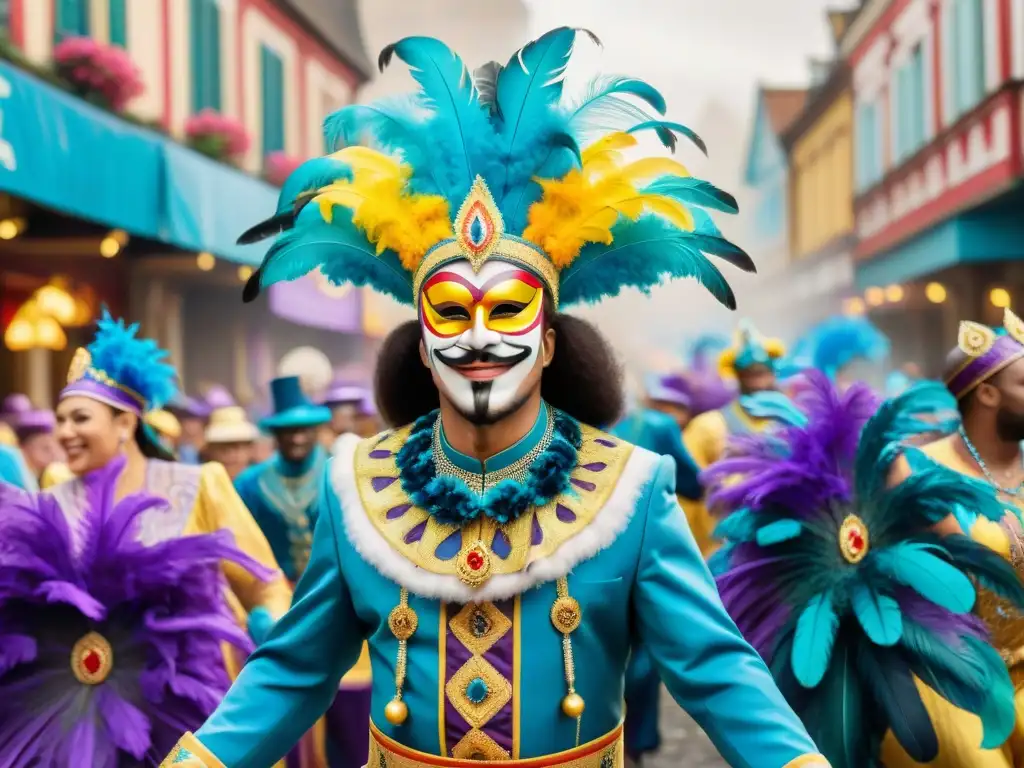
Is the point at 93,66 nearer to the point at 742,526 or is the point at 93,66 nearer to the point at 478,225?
the point at 742,526

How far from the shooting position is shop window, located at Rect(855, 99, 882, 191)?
22766 mm

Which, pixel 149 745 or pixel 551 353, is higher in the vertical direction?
pixel 551 353

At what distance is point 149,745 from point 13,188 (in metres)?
5.92

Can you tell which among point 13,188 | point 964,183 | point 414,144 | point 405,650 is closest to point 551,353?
point 414,144

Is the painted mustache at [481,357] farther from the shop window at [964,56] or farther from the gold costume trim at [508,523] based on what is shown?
the shop window at [964,56]

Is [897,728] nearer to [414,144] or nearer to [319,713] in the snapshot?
[319,713]

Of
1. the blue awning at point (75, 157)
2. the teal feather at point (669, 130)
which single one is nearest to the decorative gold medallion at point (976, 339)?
the teal feather at point (669, 130)

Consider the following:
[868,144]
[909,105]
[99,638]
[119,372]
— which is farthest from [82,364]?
[868,144]

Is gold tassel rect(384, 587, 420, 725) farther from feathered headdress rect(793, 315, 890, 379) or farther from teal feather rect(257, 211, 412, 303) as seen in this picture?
feathered headdress rect(793, 315, 890, 379)

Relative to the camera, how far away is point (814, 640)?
391 centimetres

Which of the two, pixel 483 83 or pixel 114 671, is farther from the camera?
pixel 114 671

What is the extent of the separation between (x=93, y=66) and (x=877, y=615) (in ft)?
30.4

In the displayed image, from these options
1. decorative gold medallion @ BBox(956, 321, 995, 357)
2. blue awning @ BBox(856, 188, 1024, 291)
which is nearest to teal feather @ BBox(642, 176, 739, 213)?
decorative gold medallion @ BBox(956, 321, 995, 357)

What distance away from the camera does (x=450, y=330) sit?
2.92m
